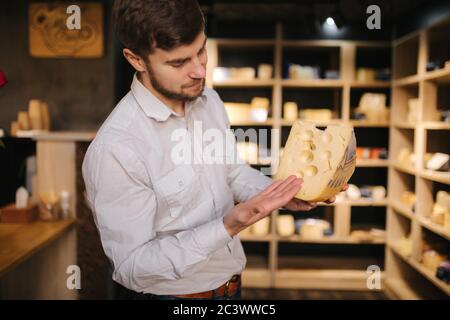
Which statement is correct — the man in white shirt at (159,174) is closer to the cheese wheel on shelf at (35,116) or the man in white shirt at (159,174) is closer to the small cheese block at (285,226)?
the cheese wheel on shelf at (35,116)

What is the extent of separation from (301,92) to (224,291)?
337 centimetres

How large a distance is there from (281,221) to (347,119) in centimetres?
113

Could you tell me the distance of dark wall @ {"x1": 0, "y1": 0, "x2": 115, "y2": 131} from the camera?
391cm

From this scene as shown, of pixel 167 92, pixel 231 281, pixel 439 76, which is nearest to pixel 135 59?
pixel 167 92

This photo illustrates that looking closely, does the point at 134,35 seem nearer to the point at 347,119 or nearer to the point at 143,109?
the point at 143,109

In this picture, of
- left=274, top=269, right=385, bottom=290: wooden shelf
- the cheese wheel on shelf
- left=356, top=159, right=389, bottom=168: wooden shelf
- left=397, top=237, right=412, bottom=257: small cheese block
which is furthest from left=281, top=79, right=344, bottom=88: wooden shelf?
the cheese wheel on shelf

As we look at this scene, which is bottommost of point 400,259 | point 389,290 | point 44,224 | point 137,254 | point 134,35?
point 389,290

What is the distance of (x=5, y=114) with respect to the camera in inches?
159

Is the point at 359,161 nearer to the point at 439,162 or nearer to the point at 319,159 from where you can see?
the point at 439,162

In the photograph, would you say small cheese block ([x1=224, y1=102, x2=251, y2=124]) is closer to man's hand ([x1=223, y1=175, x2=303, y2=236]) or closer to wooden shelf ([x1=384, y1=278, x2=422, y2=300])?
wooden shelf ([x1=384, y1=278, x2=422, y2=300])

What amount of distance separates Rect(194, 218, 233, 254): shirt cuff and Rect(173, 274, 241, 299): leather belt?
0.97 ft

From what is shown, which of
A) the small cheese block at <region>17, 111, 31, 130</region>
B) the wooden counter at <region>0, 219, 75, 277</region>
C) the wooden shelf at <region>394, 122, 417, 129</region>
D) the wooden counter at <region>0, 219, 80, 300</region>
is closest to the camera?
the wooden counter at <region>0, 219, 75, 277</region>

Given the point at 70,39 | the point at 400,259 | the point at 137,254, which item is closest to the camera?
the point at 137,254
